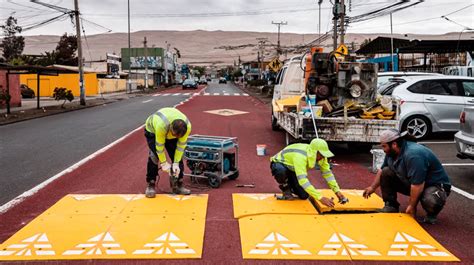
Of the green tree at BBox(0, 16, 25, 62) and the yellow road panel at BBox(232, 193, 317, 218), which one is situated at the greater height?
the green tree at BBox(0, 16, 25, 62)

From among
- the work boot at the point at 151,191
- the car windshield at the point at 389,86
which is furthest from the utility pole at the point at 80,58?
the work boot at the point at 151,191

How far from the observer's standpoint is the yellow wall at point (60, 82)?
1913 inches

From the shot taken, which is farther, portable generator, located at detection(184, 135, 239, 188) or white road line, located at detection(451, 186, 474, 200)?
portable generator, located at detection(184, 135, 239, 188)

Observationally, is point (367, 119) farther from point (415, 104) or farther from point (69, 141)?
point (69, 141)

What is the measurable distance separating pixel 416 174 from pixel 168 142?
3420mm

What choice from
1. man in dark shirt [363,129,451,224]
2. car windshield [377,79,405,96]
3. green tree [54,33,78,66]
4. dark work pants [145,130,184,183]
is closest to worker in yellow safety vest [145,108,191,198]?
dark work pants [145,130,184,183]

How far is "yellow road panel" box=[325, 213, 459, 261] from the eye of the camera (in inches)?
197

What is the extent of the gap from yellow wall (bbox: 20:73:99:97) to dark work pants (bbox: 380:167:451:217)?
4657 centimetres

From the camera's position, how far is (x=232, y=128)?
17000 mm

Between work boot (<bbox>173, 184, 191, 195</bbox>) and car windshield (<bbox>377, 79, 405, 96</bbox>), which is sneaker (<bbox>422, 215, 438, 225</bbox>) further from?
car windshield (<bbox>377, 79, 405, 96</bbox>)

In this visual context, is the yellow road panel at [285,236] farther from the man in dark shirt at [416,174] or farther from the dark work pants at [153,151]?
the dark work pants at [153,151]

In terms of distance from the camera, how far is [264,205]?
670 centimetres

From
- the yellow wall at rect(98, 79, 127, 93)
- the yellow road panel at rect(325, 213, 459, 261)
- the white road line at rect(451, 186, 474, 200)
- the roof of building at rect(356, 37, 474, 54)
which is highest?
the roof of building at rect(356, 37, 474, 54)

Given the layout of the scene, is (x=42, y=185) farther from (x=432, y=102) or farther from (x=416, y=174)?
(x=432, y=102)
